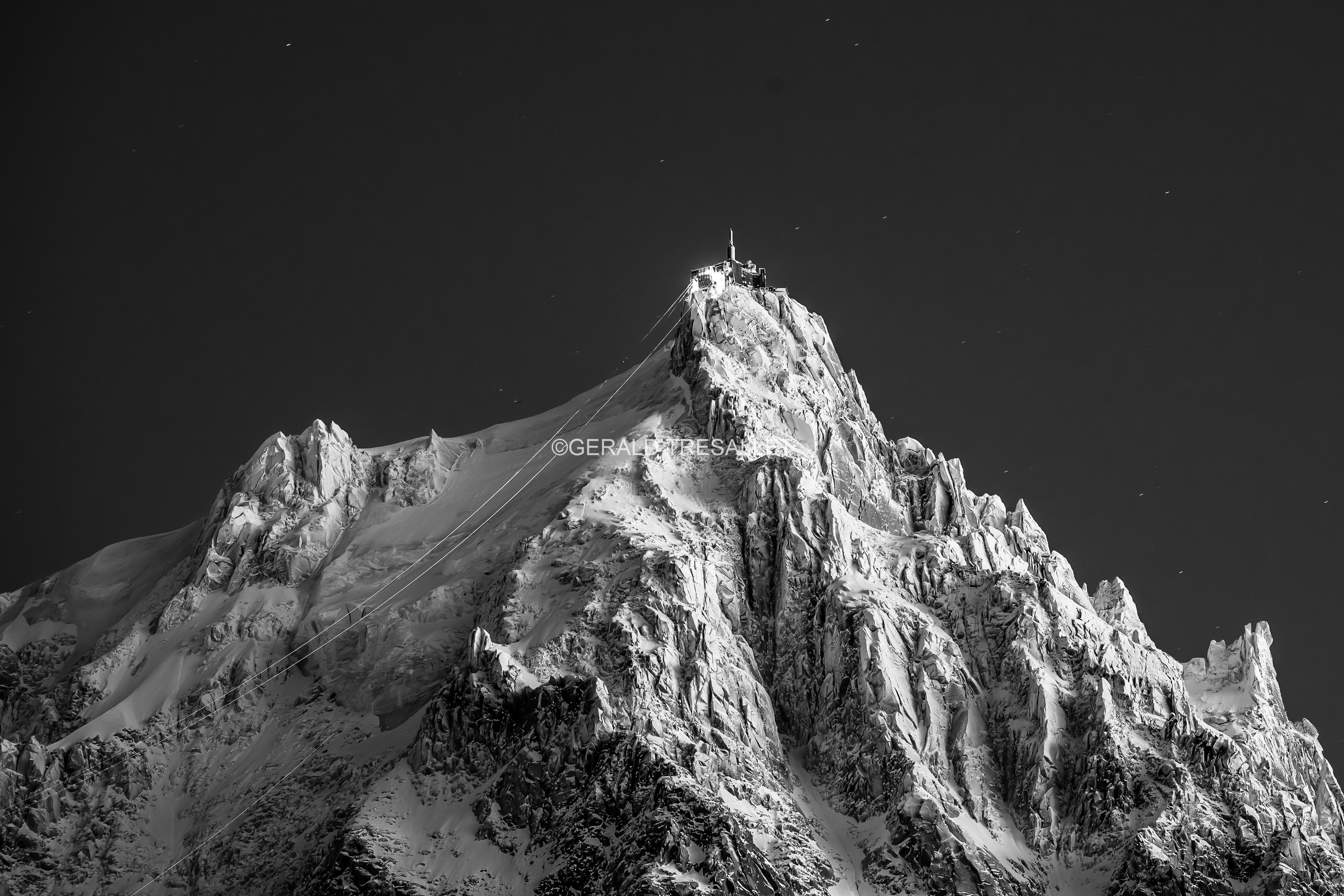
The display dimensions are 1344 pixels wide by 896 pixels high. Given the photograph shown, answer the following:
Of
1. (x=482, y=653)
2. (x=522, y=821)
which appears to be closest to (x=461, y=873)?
(x=522, y=821)

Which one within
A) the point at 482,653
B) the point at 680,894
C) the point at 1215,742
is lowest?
the point at 680,894

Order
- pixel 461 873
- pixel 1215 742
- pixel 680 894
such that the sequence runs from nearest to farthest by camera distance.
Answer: pixel 680 894 → pixel 461 873 → pixel 1215 742

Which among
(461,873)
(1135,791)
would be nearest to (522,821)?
(461,873)

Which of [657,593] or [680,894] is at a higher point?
[657,593]

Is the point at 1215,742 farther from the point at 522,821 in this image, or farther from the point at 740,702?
the point at 522,821

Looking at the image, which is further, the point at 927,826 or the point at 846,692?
the point at 846,692

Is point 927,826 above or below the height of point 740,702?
below

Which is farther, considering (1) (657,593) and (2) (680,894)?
(1) (657,593)

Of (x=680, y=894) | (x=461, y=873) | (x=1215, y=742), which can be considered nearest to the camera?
(x=680, y=894)

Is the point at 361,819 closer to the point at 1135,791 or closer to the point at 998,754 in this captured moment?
the point at 998,754
